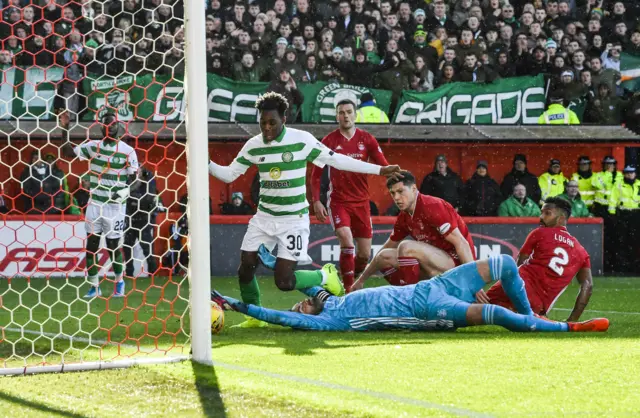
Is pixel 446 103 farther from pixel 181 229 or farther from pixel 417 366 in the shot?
pixel 417 366

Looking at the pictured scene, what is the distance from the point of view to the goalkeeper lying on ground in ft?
22.0

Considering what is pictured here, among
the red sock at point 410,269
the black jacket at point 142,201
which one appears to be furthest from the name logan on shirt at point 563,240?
the black jacket at point 142,201

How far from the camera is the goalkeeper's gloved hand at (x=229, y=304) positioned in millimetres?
7016

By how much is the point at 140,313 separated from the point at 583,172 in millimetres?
9694

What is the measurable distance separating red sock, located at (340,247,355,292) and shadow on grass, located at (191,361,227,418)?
4.89 m

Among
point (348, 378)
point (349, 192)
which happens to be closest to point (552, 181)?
point (349, 192)

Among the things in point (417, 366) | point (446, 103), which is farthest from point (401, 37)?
point (417, 366)

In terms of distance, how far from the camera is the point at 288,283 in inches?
306

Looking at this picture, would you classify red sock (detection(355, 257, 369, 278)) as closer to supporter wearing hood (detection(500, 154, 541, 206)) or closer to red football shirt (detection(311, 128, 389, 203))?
red football shirt (detection(311, 128, 389, 203))

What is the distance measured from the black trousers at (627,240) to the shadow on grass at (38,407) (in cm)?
1279

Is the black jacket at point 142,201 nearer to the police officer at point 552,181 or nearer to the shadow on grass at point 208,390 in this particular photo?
the police officer at point 552,181

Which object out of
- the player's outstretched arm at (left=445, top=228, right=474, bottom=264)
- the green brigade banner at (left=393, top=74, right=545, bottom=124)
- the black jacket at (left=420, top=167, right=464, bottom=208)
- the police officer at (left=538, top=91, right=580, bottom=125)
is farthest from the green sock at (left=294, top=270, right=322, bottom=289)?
the police officer at (left=538, top=91, right=580, bottom=125)

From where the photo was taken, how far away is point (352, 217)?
10.5 metres

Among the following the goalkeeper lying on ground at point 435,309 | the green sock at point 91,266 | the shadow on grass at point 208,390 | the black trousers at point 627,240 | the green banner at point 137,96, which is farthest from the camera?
the black trousers at point 627,240
